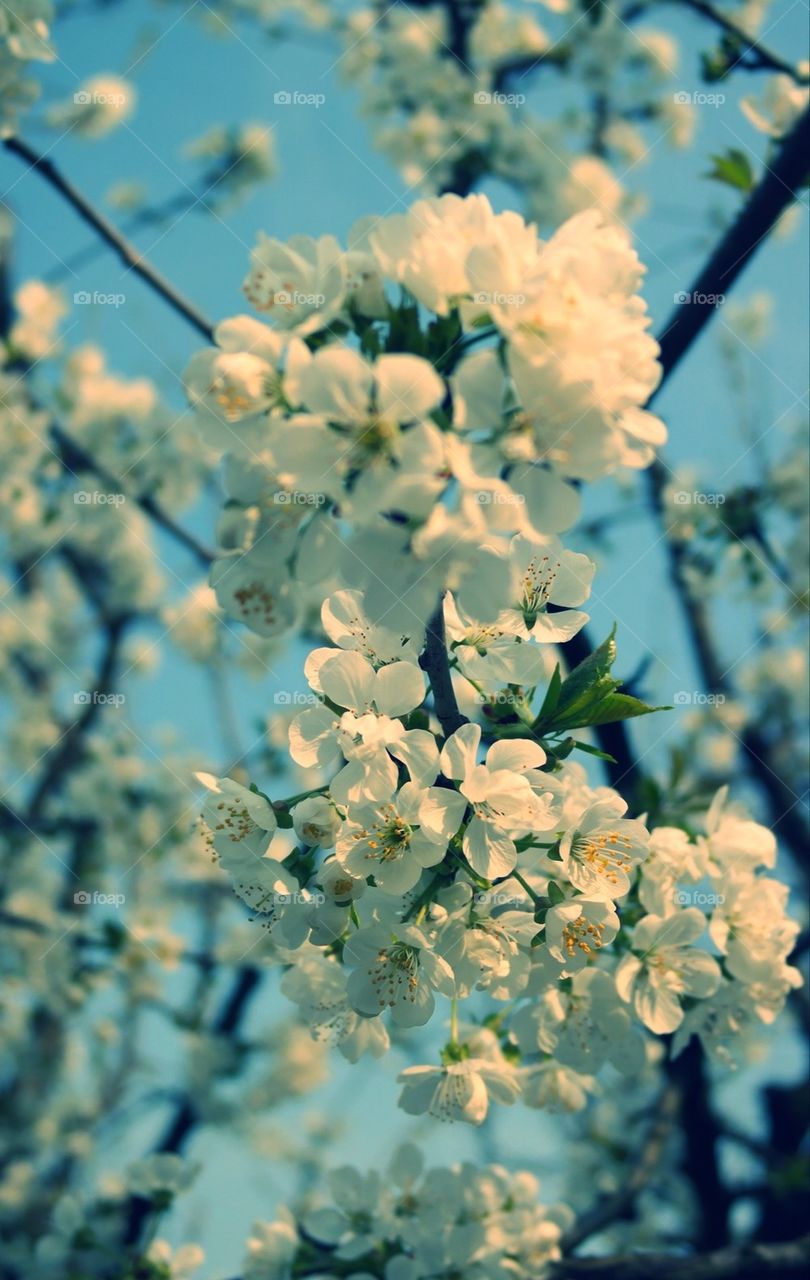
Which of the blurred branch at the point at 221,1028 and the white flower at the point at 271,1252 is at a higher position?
the white flower at the point at 271,1252

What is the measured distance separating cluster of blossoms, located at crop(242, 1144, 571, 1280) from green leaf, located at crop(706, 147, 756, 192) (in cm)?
247

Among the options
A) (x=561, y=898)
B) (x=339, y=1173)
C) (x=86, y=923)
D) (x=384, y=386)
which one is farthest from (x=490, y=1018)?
(x=86, y=923)

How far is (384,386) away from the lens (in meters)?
1.12

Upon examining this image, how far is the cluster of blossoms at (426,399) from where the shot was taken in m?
1.11

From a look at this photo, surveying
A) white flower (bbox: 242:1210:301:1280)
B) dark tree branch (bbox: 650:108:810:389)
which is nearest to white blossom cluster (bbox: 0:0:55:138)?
dark tree branch (bbox: 650:108:810:389)

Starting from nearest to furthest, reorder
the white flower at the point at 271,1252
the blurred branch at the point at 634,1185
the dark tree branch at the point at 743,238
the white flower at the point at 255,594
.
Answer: the white flower at the point at 255,594 < the dark tree branch at the point at 743,238 < the white flower at the point at 271,1252 < the blurred branch at the point at 634,1185

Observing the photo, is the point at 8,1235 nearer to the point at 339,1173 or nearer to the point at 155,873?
the point at 155,873

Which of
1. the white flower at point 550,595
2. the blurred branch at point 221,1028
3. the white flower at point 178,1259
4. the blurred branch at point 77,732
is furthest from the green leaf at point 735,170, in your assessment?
the blurred branch at point 77,732

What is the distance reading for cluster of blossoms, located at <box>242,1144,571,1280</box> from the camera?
2223mm

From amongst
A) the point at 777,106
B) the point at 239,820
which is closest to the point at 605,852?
the point at 239,820

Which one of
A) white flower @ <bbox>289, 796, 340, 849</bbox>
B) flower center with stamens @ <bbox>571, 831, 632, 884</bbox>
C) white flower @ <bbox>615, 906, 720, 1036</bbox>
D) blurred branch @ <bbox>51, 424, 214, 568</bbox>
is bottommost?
blurred branch @ <bbox>51, 424, 214, 568</bbox>

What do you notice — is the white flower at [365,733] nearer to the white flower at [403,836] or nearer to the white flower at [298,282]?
the white flower at [403,836]

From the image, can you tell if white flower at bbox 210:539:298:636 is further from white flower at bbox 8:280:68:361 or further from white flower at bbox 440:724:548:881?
white flower at bbox 8:280:68:361

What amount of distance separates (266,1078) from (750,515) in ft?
17.7
